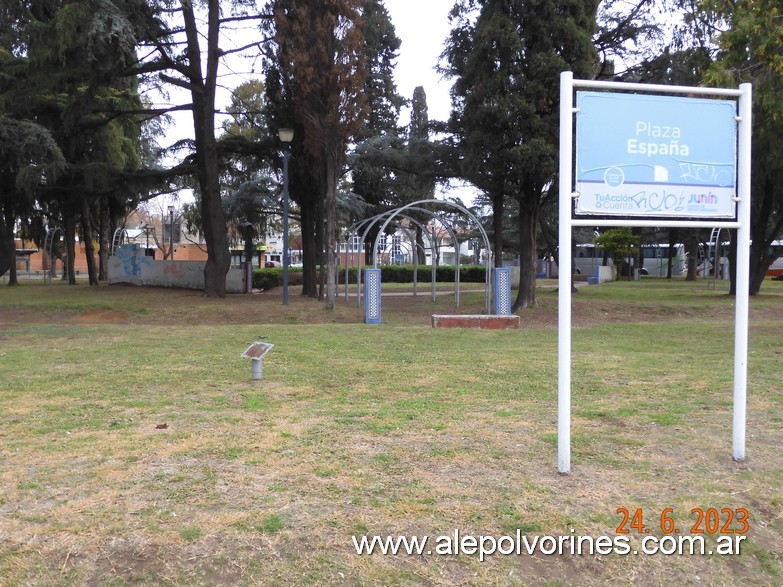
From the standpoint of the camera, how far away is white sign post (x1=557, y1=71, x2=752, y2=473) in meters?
4.77

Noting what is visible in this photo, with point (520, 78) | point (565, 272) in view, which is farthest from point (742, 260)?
point (520, 78)

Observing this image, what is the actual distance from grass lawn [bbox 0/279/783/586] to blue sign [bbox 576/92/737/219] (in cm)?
183

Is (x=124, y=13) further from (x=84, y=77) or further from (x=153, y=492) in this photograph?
(x=153, y=492)

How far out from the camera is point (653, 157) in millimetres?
4867

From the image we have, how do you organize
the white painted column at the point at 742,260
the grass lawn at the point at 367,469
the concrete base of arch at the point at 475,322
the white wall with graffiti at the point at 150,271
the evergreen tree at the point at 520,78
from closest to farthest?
the grass lawn at the point at 367,469
the white painted column at the point at 742,260
the concrete base of arch at the point at 475,322
the evergreen tree at the point at 520,78
the white wall with graffiti at the point at 150,271

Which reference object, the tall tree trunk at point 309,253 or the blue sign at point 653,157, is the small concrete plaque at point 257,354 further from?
the tall tree trunk at point 309,253

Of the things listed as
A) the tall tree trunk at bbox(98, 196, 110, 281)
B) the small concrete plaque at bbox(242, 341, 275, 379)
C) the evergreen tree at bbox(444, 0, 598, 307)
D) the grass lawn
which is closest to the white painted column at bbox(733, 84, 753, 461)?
the grass lawn

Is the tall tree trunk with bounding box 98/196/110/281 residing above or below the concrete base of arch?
above

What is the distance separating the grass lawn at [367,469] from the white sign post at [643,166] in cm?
80

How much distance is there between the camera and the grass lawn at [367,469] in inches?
146

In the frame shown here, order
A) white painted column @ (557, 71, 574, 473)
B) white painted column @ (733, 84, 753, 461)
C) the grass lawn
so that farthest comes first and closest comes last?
white painted column @ (733, 84, 753, 461)
white painted column @ (557, 71, 574, 473)
the grass lawn

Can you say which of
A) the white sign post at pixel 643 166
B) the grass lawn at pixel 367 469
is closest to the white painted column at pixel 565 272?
the white sign post at pixel 643 166

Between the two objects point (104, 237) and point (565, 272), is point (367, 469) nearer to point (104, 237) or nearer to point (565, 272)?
point (565, 272)

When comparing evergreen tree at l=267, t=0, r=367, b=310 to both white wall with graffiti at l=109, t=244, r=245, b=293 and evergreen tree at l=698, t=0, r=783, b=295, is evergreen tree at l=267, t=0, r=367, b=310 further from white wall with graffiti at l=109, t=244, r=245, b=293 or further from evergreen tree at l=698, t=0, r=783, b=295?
white wall with graffiti at l=109, t=244, r=245, b=293
